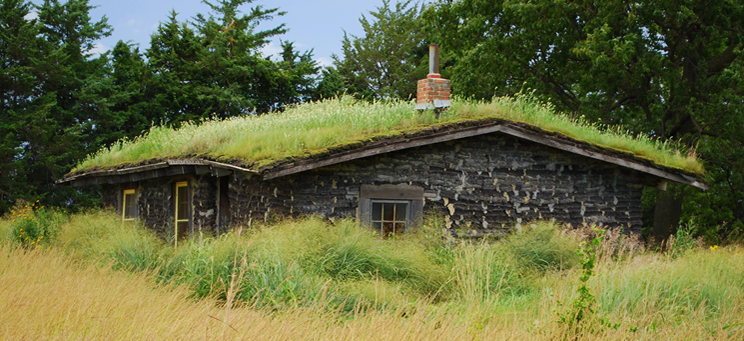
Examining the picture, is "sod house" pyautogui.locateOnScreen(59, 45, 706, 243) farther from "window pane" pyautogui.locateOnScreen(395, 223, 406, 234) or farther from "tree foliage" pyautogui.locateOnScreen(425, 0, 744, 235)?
"tree foliage" pyautogui.locateOnScreen(425, 0, 744, 235)

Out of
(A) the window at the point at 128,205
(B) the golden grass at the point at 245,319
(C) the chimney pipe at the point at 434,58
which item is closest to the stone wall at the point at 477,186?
(C) the chimney pipe at the point at 434,58

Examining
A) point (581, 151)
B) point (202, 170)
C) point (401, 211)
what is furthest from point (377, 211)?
point (581, 151)

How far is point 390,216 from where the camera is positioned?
10.3 meters

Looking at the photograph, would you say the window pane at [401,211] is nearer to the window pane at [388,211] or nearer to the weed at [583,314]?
the window pane at [388,211]

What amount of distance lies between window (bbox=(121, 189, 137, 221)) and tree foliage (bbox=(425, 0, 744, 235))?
10721 mm

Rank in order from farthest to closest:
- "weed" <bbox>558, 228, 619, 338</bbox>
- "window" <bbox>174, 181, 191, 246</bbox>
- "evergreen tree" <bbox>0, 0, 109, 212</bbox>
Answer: "evergreen tree" <bbox>0, 0, 109, 212</bbox> → "window" <bbox>174, 181, 191, 246</bbox> → "weed" <bbox>558, 228, 619, 338</bbox>

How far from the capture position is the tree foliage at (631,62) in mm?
15820

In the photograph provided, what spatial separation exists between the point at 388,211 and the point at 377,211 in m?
0.20

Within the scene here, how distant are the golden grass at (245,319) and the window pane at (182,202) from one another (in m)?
5.75

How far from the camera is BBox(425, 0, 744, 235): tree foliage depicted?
15820mm

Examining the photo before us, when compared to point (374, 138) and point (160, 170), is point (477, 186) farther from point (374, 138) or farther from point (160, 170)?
point (160, 170)

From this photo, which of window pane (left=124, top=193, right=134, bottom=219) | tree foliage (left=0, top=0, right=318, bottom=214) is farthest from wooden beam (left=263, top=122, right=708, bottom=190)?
tree foliage (left=0, top=0, right=318, bottom=214)

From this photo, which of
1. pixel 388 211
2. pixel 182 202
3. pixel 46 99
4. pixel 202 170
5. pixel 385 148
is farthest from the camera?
pixel 46 99

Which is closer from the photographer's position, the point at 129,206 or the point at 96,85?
the point at 129,206
